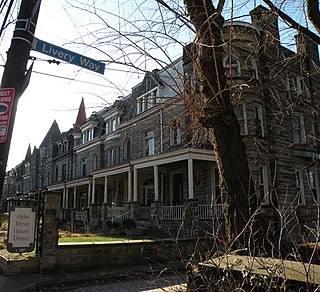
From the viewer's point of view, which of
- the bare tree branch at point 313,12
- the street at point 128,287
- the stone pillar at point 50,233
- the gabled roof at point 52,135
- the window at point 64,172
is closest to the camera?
the bare tree branch at point 313,12

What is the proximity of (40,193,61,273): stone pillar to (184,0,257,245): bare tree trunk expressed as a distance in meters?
5.19

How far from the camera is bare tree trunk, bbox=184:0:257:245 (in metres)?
4.54

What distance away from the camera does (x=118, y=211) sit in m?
20.9

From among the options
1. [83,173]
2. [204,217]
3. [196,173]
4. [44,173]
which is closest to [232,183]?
[204,217]

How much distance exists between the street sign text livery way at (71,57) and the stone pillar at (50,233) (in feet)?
14.8

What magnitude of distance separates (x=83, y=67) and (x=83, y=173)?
29088mm

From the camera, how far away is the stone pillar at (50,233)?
7898mm

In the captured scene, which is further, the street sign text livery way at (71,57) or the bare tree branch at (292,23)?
the street sign text livery way at (71,57)

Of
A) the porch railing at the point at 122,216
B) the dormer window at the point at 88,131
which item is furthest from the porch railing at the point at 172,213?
the dormer window at the point at 88,131

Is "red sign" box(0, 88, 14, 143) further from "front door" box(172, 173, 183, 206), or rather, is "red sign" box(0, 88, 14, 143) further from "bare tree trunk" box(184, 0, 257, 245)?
"front door" box(172, 173, 183, 206)

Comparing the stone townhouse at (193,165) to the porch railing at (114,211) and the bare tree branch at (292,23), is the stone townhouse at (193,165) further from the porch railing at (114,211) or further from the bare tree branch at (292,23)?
the bare tree branch at (292,23)

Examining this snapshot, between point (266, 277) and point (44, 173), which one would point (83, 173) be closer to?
point (44, 173)

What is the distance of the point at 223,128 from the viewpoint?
4914 millimetres

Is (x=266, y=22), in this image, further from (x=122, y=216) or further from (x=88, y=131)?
(x=88, y=131)
